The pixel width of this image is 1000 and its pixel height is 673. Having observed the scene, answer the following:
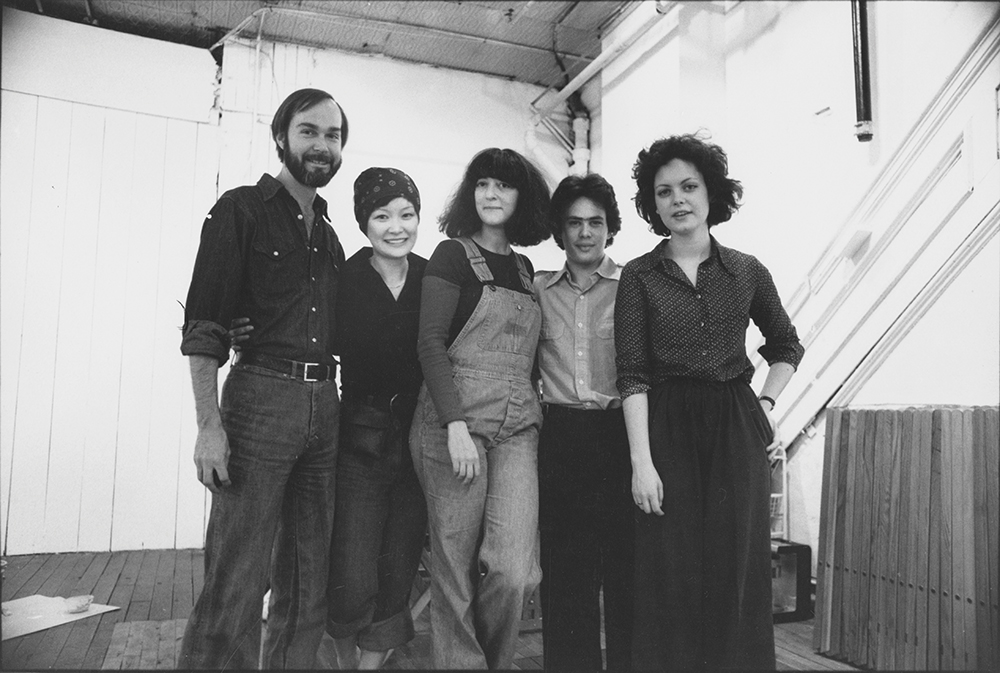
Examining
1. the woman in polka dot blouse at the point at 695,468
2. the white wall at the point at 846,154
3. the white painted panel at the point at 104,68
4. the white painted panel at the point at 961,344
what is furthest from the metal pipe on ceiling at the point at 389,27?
the white painted panel at the point at 961,344

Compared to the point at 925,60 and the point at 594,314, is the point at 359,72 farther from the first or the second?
the point at 925,60

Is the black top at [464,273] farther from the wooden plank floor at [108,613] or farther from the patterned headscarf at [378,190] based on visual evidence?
the wooden plank floor at [108,613]

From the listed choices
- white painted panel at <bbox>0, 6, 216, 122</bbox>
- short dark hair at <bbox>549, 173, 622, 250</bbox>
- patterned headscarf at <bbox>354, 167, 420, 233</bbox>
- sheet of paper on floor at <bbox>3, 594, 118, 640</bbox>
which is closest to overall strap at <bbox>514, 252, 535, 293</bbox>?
short dark hair at <bbox>549, 173, 622, 250</bbox>

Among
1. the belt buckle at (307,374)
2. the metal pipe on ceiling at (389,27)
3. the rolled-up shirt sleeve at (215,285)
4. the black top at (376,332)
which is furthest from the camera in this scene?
the metal pipe on ceiling at (389,27)

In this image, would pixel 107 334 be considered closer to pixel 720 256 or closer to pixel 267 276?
pixel 267 276

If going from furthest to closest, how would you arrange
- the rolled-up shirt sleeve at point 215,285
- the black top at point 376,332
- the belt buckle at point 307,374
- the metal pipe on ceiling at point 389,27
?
the metal pipe on ceiling at point 389,27
the black top at point 376,332
the belt buckle at point 307,374
the rolled-up shirt sleeve at point 215,285

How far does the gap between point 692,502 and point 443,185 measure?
102cm

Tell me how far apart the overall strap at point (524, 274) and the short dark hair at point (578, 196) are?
0.14 m

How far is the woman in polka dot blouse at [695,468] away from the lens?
163cm

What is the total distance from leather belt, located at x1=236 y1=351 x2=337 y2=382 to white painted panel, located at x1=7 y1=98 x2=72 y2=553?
1.67 feet

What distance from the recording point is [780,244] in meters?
2.11

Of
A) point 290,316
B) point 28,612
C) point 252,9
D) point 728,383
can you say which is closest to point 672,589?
point 728,383

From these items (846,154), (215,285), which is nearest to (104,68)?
(215,285)

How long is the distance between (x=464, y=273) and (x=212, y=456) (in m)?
0.71
